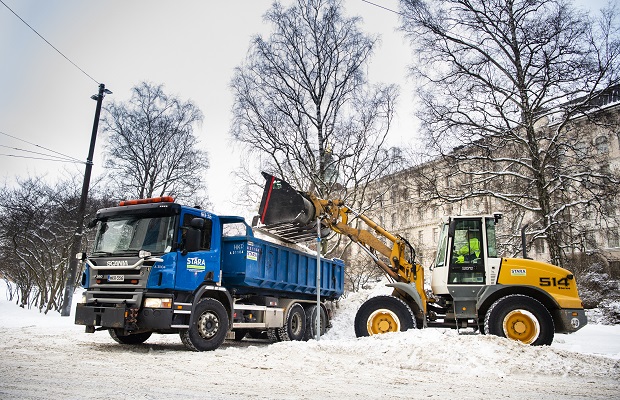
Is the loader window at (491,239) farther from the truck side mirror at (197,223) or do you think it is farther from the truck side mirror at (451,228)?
the truck side mirror at (197,223)

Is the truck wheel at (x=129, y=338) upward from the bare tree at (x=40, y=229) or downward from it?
downward

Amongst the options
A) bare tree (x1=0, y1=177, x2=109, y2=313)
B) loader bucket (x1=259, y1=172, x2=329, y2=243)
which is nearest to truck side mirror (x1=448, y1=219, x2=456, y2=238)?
loader bucket (x1=259, y1=172, x2=329, y2=243)

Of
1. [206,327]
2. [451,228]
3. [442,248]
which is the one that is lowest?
[206,327]

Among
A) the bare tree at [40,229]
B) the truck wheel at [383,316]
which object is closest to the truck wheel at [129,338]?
the truck wheel at [383,316]

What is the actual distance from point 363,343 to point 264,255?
10.0ft

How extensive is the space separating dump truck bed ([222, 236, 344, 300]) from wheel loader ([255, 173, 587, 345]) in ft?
2.16

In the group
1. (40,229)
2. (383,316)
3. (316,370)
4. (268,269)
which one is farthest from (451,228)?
(40,229)

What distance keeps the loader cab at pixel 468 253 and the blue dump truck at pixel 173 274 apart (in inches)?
159

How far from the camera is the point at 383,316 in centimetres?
1095

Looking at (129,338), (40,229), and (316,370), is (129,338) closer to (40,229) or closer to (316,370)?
(316,370)

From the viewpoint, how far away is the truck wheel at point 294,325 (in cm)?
1229

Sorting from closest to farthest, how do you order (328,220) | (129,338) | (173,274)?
1. (173,274)
2. (129,338)
3. (328,220)

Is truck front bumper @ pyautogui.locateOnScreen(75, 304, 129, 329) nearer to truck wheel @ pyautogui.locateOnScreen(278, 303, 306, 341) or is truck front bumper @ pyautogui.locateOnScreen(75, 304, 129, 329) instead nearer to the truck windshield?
the truck windshield

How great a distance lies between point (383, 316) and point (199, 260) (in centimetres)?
432
